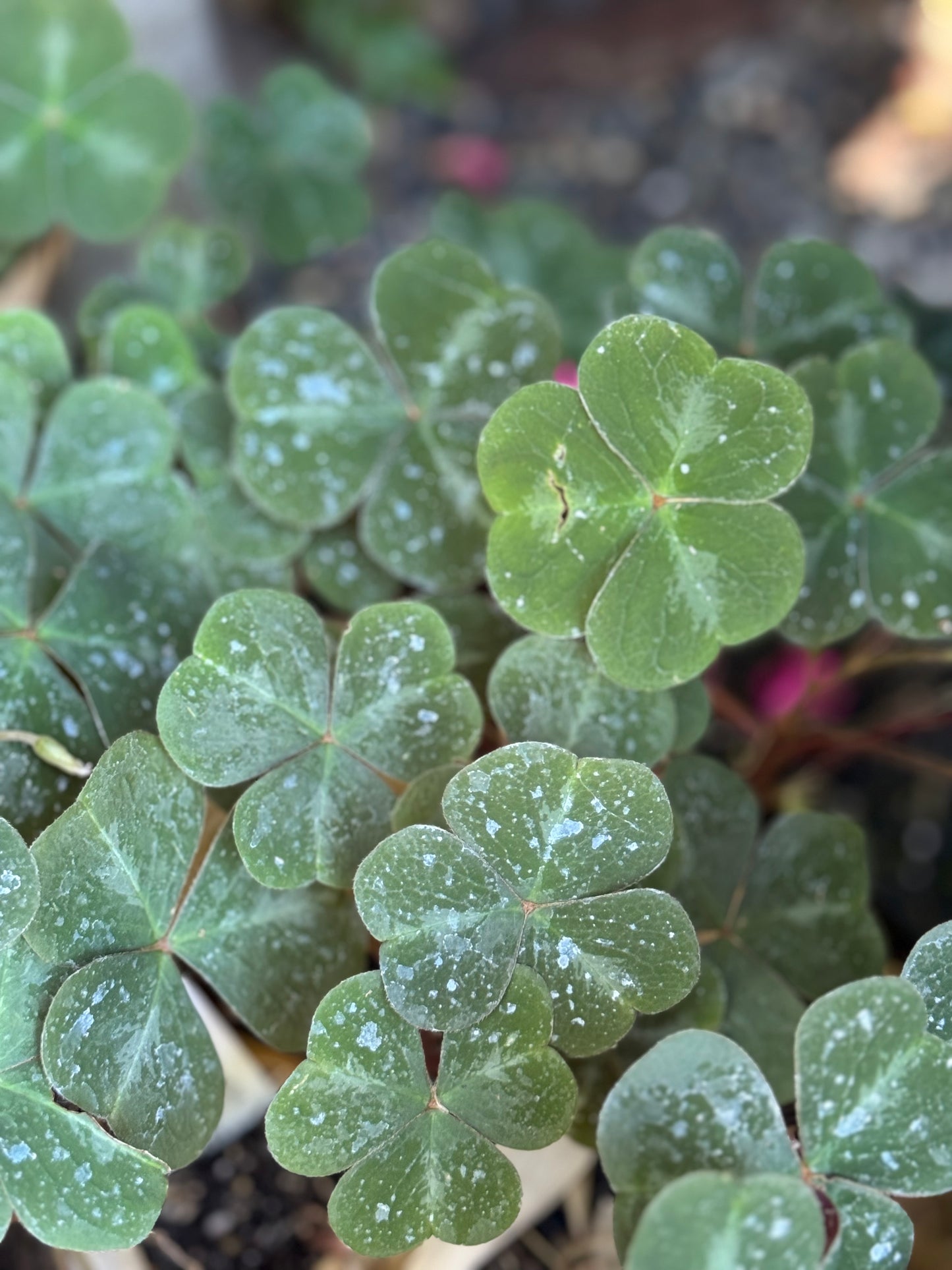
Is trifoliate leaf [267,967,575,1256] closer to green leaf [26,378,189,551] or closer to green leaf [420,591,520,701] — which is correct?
green leaf [420,591,520,701]

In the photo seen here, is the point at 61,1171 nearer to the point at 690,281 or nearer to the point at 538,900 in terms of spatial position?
the point at 538,900

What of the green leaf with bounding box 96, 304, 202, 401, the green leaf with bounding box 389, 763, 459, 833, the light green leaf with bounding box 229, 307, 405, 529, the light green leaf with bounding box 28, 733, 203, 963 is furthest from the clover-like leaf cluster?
the green leaf with bounding box 96, 304, 202, 401

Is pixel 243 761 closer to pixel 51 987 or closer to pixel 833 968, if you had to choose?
pixel 51 987

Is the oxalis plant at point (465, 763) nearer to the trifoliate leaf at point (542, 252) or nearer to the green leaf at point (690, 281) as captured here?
the green leaf at point (690, 281)

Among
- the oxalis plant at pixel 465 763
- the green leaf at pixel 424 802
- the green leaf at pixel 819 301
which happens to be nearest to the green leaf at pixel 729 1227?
the oxalis plant at pixel 465 763

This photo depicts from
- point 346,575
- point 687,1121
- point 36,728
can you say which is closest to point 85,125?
point 346,575

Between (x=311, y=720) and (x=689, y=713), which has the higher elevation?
(x=311, y=720)
